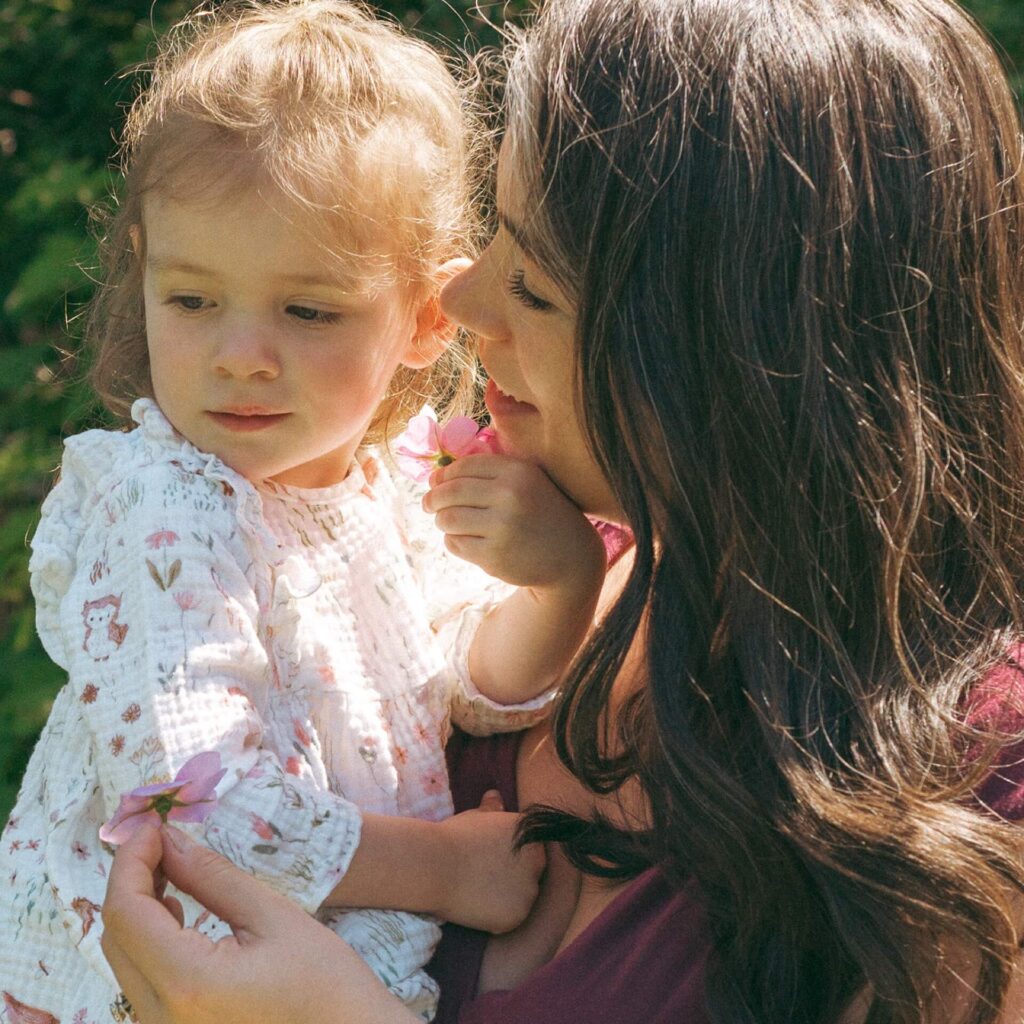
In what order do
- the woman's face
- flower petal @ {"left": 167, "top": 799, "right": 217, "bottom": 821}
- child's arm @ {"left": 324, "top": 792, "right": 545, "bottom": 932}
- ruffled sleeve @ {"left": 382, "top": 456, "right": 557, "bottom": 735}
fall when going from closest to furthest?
flower petal @ {"left": 167, "top": 799, "right": 217, "bottom": 821}
the woman's face
child's arm @ {"left": 324, "top": 792, "right": 545, "bottom": 932}
ruffled sleeve @ {"left": 382, "top": 456, "right": 557, "bottom": 735}

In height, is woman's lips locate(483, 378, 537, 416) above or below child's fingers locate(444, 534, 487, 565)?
above

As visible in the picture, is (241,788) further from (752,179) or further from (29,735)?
(29,735)

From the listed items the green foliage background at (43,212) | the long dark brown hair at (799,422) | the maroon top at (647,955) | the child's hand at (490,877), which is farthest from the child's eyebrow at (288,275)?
the green foliage background at (43,212)

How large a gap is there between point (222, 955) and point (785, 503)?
0.80 metres

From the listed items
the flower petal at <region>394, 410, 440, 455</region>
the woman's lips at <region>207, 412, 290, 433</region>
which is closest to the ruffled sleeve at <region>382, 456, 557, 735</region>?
the flower petal at <region>394, 410, 440, 455</region>

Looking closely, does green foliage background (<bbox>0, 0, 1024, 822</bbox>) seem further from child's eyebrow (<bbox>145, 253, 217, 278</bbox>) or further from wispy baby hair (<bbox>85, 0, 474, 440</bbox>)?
child's eyebrow (<bbox>145, 253, 217, 278</bbox>)

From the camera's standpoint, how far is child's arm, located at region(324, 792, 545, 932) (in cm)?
191

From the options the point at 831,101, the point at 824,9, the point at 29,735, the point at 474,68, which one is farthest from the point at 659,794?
the point at 29,735

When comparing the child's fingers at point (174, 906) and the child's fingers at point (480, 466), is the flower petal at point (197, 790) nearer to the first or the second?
the child's fingers at point (174, 906)

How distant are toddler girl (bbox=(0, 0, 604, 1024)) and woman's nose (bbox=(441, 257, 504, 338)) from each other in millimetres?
182

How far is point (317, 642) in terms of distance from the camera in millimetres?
2041

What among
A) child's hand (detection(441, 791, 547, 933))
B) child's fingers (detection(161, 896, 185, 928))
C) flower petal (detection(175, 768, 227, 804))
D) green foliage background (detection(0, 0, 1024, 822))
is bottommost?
green foliage background (detection(0, 0, 1024, 822))

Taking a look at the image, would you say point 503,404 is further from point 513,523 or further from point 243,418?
point 243,418

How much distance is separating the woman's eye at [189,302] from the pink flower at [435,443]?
373mm
